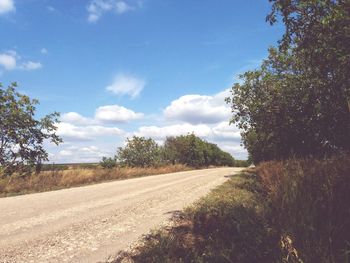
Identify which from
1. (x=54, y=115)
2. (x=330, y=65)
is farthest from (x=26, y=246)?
(x=54, y=115)

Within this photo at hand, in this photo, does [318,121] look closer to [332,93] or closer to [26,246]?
[332,93]

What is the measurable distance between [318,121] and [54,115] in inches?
686

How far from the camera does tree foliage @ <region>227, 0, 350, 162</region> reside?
8.23m

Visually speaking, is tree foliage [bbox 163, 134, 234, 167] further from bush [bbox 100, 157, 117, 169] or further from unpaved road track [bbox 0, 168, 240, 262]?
unpaved road track [bbox 0, 168, 240, 262]

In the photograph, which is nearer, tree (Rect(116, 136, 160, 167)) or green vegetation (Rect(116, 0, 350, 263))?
green vegetation (Rect(116, 0, 350, 263))

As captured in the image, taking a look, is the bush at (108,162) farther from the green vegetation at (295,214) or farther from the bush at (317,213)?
the bush at (317,213)

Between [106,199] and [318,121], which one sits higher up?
[318,121]

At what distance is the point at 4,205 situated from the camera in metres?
11.9

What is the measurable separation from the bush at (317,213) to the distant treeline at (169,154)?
35606mm

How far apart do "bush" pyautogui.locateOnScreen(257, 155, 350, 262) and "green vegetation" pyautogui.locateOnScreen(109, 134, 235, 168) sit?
36.9 metres

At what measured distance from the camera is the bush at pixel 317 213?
4.07 metres

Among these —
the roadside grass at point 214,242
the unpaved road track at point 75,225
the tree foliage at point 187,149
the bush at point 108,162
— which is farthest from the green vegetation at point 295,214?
the tree foliage at point 187,149

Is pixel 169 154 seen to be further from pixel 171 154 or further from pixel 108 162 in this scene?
pixel 108 162

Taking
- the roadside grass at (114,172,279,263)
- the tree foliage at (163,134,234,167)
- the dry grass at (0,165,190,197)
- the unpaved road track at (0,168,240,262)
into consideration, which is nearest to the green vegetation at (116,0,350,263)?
the roadside grass at (114,172,279,263)
